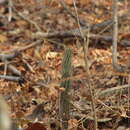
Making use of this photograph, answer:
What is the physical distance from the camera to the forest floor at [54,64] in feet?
9.83

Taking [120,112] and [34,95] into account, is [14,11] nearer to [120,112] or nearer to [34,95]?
[34,95]

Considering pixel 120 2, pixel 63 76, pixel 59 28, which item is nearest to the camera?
pixel 63 76

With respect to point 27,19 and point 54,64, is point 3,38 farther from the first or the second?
point 54,64

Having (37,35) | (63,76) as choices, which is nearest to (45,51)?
(37,35)

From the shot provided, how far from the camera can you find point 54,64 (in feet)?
13.1

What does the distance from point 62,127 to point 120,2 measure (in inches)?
164

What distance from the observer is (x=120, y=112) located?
2971 mm

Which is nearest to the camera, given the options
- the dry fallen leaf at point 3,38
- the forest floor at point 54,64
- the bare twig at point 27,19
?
the forest floor at point 54,64

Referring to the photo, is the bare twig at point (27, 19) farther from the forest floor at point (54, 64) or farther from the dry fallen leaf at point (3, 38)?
the dry fallen leaf at point (3, 38)

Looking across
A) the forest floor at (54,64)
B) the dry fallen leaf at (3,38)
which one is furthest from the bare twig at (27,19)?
the dry fallen leaf at (3,38)

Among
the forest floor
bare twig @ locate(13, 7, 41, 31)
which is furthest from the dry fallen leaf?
bare twig @ locate(13, 7, 41, 31)

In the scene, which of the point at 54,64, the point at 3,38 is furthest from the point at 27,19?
A: the point at 54,64

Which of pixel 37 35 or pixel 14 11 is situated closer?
pixel 37 35

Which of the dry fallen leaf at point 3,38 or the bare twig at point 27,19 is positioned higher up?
the bare twig at point 27,19
